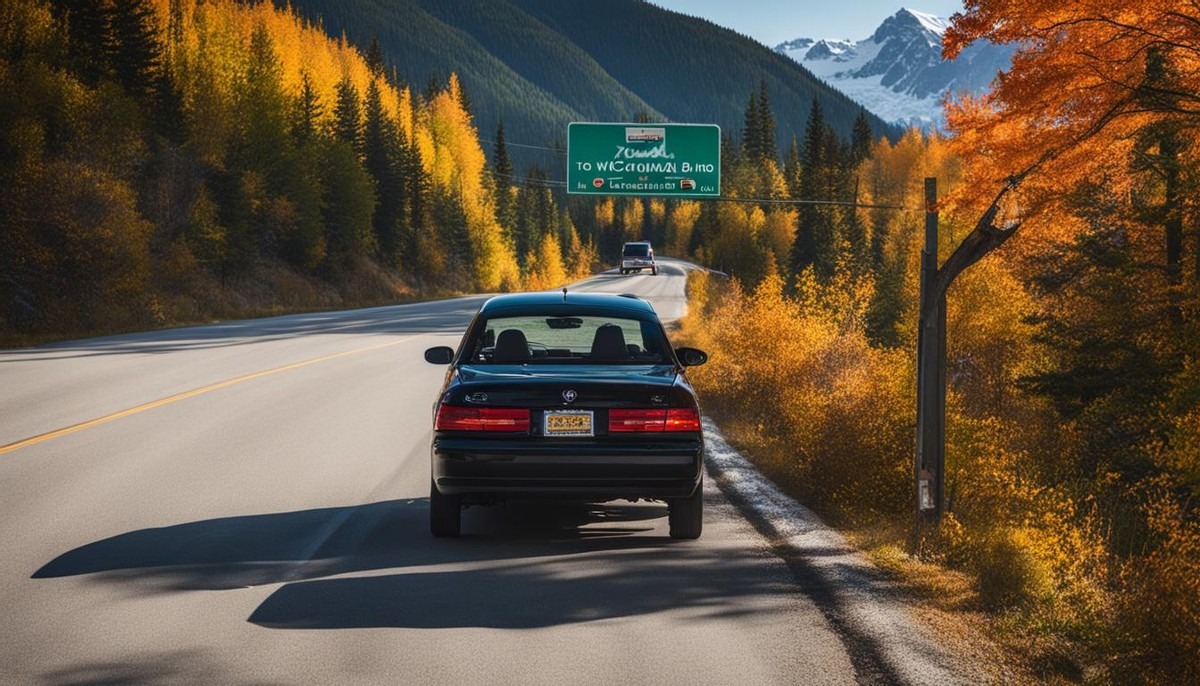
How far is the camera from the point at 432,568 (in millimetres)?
6914

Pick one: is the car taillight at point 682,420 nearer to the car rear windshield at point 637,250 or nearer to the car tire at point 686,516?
the car tire at point 686,516

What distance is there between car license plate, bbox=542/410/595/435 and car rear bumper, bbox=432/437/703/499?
8 centimetres

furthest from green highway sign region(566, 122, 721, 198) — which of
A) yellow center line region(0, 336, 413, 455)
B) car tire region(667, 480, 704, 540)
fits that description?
car tire region(667, 480, 704, 540)

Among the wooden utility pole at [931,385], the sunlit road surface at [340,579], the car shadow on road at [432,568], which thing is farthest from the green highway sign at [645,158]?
the wooden utility pole at [931,385]

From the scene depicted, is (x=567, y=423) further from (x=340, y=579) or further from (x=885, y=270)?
(x=885, y=270)

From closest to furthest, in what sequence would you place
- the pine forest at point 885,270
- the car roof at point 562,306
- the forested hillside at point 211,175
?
the pine forest at point 885,270
the car roof at point 562,306
the forested hillside at point 211,175

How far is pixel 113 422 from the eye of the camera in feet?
45.1

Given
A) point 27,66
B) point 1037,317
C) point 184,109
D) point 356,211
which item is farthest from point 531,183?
point 1037,317

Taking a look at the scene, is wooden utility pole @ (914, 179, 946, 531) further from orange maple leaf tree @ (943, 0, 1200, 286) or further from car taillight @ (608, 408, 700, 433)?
orange maple leaf tree @ (943, 0, 1200, 286)

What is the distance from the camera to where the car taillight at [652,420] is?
727 cm

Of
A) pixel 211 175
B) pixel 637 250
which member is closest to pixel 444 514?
pixel 211 175

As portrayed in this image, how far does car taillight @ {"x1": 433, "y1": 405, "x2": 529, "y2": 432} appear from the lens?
7246mm

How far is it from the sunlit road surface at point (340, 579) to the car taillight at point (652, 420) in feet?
2.67

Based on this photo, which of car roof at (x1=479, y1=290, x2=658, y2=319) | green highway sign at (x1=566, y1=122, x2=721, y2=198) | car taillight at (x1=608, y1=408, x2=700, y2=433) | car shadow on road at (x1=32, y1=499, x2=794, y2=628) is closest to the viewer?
car shadow on road at (x1=32, y1=499, x2=794, y2=628)
